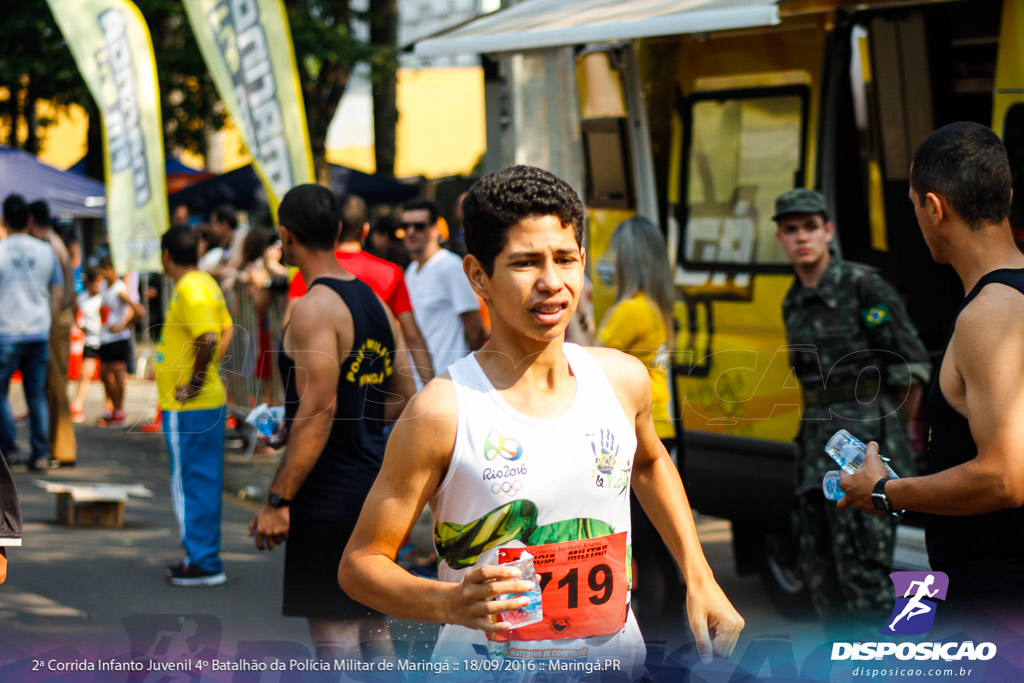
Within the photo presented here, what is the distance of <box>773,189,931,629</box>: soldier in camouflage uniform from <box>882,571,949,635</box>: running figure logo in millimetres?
1808

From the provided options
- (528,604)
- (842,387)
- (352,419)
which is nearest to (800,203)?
(842,387)

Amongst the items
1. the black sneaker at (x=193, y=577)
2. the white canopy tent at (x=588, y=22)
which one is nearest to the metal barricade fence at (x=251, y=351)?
the black sneaker at (x=193, y=577)

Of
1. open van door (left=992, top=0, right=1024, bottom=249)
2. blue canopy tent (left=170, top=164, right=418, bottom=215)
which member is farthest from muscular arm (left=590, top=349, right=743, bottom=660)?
blue canopy tent (left=170, top=164, right=418, bottom=215)

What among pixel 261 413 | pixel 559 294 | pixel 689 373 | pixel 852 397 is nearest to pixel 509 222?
pixel 559 294

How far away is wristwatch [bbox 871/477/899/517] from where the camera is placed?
319 centimetres

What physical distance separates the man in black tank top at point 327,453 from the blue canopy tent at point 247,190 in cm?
1450

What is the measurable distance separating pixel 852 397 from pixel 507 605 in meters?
3.51

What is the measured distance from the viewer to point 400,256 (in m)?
9.63

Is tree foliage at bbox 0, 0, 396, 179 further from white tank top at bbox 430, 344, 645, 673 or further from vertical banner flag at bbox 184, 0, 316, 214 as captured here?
white tank top at bbox 430, 344, 645, 673

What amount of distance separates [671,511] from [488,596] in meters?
0.78

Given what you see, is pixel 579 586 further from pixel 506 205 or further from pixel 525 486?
pixel 506 205

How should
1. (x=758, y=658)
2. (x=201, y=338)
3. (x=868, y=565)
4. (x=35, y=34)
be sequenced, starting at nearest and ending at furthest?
(x=758, y=658), (x=868, y=565), (x=201, y=338), (x=35, y=34)

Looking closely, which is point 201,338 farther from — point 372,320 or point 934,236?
point 934,236

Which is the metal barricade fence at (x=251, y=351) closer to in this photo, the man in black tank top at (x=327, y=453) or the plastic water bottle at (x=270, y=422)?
the plastic water bottle at (x=270, y=422)
